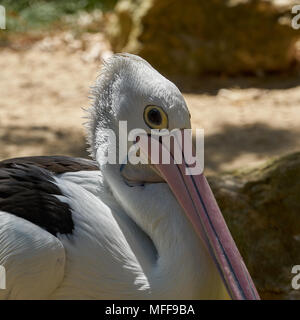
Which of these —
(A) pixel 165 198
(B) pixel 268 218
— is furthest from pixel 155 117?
(B) pixel 268 218

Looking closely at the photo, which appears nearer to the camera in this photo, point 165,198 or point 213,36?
point 165,198

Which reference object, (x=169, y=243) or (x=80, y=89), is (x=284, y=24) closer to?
(x=80, y=89)

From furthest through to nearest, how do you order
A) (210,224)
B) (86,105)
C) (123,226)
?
1. (86,105)
2. (123,226)
3. (210,224)

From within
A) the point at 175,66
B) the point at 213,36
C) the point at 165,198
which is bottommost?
the point at 165,198

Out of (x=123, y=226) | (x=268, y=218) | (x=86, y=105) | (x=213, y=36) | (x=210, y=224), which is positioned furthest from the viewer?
(x=213, y=36)

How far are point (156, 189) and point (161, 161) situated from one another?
0.13 metres

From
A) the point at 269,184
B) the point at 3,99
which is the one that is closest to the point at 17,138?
the point at 3,99

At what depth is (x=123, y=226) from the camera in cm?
269

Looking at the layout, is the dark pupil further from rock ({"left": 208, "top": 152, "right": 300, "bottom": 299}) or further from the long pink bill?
rock ({"left": 208, "top": 152, "right": 300, "bottom": 299})

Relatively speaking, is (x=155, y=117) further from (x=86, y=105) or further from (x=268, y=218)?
(x=86, y=105)

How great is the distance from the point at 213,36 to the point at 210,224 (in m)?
4.57

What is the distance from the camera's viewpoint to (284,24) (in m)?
6.65

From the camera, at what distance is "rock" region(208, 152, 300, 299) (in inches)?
129

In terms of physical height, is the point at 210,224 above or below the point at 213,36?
below
